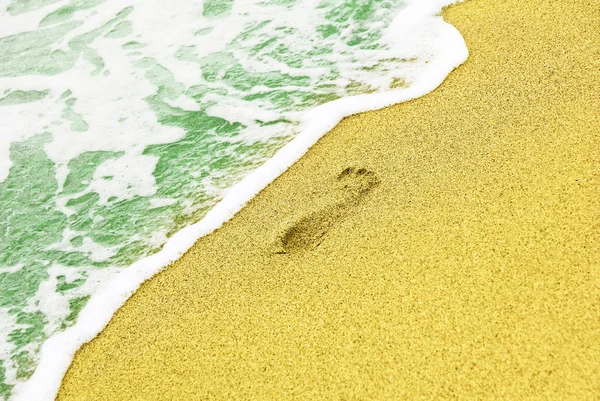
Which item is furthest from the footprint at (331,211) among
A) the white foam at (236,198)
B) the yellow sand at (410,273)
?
the white foam at (236,198)

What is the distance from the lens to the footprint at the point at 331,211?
2.86 meters

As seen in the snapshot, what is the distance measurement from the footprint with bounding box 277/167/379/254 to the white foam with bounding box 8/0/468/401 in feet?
1.34

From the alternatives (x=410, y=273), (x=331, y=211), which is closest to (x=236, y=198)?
(x=331, y=211)

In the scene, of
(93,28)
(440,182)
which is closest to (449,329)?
(440,182)

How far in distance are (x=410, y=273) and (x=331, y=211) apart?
606 millimetres

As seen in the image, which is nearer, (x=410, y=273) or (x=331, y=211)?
(x=410, y=273)

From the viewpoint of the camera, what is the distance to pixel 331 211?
2943mm

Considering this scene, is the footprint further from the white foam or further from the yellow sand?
the white foam

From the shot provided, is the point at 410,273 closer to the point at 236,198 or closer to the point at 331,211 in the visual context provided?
the point at 331,211

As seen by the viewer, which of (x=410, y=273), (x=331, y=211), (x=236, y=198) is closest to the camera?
(x=410, y=273)

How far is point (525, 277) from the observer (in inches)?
93.0

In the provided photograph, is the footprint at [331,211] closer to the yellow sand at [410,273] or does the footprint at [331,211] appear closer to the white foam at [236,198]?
the yellow sand at [410,273]

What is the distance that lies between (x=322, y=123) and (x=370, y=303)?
1.46 metres

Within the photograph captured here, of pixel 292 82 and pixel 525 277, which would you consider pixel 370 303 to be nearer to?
pixel 525 277
